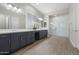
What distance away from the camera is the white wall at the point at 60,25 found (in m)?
2.94

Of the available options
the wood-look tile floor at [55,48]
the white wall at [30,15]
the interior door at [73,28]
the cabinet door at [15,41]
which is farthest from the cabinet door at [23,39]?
the interior door at [73,28]

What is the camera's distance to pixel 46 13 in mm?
2994

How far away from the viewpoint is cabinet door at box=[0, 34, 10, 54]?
2.55 m

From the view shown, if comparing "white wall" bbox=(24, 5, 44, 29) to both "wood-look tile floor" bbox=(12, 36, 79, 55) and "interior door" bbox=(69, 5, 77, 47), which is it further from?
"interior door" bbox=(69, 5, 77, 47)

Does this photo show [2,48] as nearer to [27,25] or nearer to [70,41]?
[27,25]

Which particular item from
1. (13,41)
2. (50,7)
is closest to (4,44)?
(13,41)

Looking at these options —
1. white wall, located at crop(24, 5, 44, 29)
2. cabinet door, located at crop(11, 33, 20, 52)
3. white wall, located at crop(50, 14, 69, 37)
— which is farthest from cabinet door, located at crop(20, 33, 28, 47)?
white wall, located at crop(50, 14, 69, 37)

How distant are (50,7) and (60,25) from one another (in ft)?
1.82

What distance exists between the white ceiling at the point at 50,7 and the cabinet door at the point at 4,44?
3.35 ft

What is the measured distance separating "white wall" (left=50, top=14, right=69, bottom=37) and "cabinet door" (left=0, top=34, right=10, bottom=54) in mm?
1152

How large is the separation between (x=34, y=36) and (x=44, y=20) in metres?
1.28
